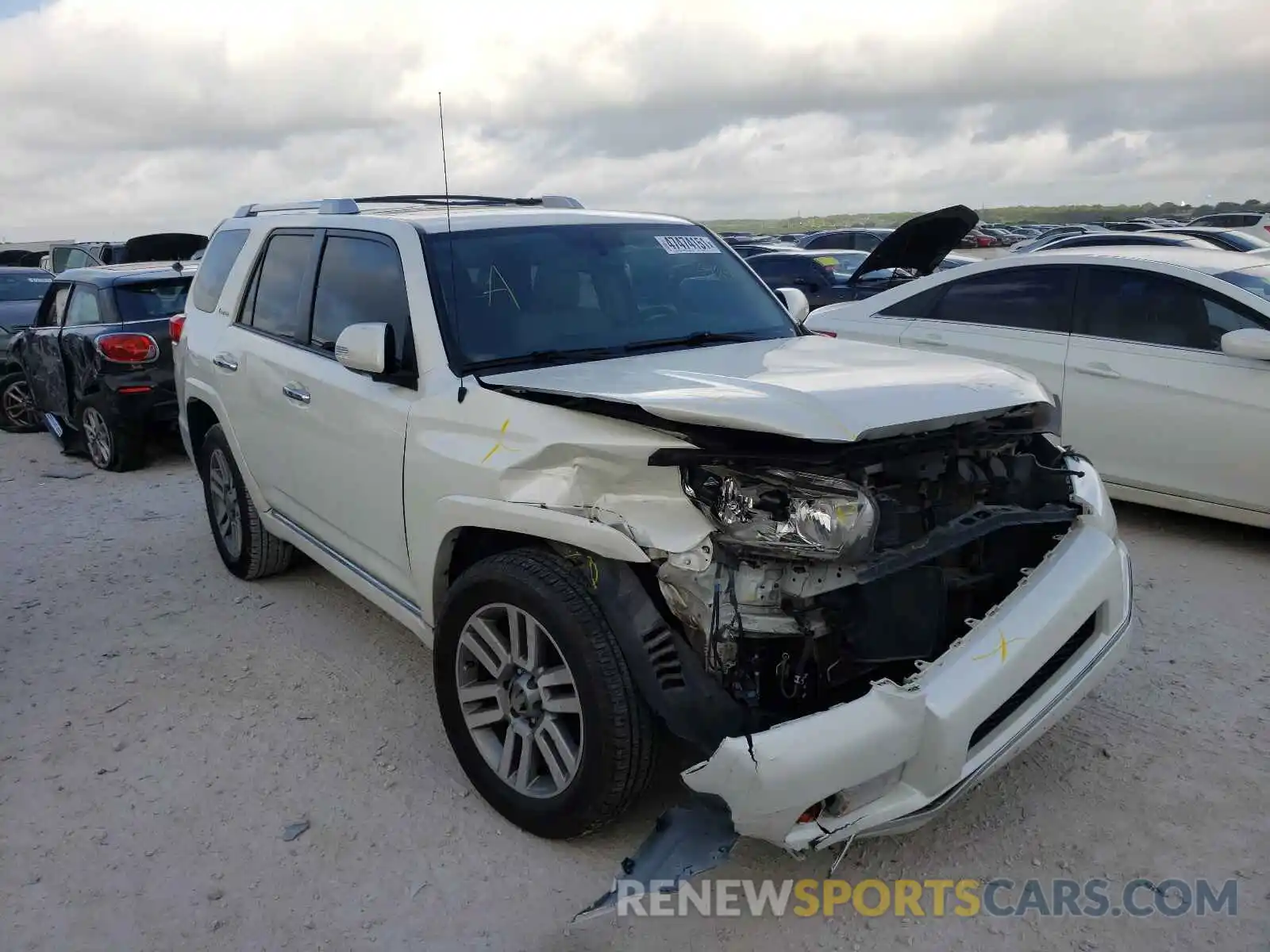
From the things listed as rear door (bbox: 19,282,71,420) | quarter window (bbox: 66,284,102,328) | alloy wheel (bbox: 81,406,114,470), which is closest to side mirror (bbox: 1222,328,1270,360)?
alloy wheel (bbox: 81,406,114,470)

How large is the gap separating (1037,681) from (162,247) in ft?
48.2

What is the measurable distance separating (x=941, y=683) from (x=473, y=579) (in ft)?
4.55

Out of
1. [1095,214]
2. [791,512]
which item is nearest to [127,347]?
[791,512]

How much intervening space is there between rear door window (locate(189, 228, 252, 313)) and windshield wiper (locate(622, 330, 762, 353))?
8.37 feet

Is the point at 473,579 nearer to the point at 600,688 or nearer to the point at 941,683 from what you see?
the point at 600,688

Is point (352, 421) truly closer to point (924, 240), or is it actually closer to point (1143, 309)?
point (924, 240)

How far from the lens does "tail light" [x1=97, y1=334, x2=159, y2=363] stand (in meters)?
7.98

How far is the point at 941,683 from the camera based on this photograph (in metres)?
2.51

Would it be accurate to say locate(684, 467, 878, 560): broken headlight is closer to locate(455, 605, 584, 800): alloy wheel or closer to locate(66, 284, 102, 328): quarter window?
locate(455, 605, 584, 800): alloy wheel

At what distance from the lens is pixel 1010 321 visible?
629 centimetres

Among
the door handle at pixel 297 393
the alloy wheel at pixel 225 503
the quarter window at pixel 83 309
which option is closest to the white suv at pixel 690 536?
the door handle at pixel 297 393

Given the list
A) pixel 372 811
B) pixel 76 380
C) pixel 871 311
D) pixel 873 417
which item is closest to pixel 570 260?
pixel 873 417

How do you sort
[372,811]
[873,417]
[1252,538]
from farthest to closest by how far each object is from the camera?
[1252,538]
[372,811]
[873,417]

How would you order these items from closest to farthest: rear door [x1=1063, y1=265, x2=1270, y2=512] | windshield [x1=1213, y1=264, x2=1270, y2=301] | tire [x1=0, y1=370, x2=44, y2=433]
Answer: rear door [x1=1063, y1=265, x2=1270, y2=512]
windshield [x1=1213, y1=264, x2=1270, y2=301]
tire [x1=0, y1=370, x2=44, y2=433]
